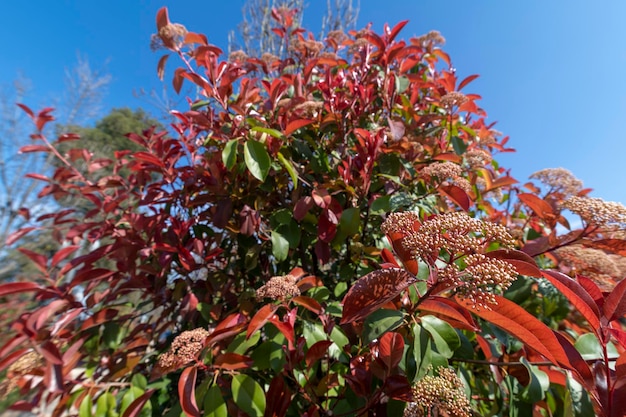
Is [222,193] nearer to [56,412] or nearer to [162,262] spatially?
[162,262]

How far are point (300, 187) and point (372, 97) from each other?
1.79 ft

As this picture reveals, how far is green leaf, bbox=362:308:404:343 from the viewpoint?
24.0 inches

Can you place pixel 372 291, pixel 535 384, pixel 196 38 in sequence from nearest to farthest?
pixel 372 291 → pixel 535 384 → pixel 196 38

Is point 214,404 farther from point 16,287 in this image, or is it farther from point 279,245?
point 16,287

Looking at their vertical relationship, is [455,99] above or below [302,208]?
above

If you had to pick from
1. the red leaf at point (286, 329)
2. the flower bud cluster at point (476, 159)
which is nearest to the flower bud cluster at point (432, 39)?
the flower bud cluster at point (476, 159)

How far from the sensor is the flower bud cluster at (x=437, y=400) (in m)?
0.55

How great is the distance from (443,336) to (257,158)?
0.80 metres

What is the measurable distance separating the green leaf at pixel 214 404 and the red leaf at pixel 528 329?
0.69 metres

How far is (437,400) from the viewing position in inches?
22.0

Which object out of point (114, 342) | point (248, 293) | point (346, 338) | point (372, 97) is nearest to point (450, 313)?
point (346, 338)

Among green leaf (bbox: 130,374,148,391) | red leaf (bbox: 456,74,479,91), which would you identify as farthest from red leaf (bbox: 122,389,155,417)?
red leaf (bbox: 456,74,479,91)

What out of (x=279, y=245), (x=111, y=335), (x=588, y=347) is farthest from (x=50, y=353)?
(x=588, y=347)

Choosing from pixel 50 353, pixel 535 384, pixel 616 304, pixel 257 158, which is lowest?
pixel 535 384
